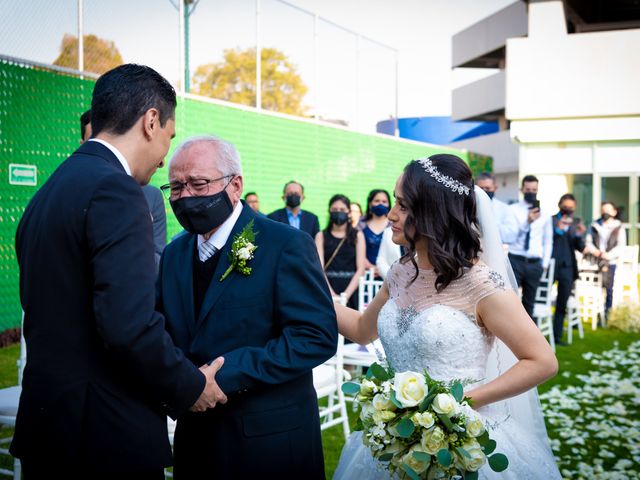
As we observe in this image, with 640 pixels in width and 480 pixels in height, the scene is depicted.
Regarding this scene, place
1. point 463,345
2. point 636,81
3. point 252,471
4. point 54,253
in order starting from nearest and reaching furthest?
point 54,253 < point 252,471 < point 463,345 < point 636,81

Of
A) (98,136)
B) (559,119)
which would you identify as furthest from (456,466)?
(559,119)

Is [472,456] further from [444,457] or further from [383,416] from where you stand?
[383,416]

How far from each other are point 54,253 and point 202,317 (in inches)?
23.4

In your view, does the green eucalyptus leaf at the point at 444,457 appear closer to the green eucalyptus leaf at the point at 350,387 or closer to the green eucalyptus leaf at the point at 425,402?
the green eucalyptus leaf at the point at 425,402

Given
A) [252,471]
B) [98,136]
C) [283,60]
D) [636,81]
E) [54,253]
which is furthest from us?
[636,81]

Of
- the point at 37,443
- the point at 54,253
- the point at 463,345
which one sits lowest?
the point at 37,443

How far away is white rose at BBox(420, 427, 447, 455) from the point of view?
2.06 meters

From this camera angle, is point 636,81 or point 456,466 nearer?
point 456,466

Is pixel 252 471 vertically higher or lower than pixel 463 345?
lower

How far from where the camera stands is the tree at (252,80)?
14047mm

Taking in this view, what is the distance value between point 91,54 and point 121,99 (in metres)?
8.81

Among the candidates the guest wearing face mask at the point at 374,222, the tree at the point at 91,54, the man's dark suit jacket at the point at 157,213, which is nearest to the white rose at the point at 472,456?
the man's dark suit jacket at the point at 157,213

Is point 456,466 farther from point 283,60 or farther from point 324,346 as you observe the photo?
point 283,60

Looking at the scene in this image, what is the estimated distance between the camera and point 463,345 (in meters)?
2.49
